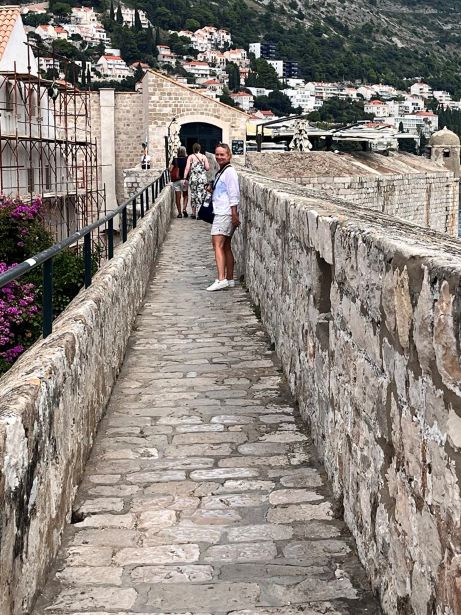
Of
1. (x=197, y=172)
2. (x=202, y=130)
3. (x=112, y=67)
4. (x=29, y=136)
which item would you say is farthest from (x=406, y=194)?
(x=112, y=67)

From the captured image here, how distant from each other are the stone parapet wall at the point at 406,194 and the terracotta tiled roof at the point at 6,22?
11.2 m

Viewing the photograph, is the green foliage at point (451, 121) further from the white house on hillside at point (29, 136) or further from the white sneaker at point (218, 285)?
the white sneaker at point (218, 285)

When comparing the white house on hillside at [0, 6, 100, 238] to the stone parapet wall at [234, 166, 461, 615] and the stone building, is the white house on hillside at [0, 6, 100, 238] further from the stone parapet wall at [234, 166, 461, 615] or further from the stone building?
the stone parapet wall at [234, 166, 461, 615]

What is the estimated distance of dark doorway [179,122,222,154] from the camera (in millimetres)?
43406

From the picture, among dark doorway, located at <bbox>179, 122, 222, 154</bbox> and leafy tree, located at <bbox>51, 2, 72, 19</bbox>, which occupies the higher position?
leafy tree, located at <bbox>51, 2, 72, 19</bbox>

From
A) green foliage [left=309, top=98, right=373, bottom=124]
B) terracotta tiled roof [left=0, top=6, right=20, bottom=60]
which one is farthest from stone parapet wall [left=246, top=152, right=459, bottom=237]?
green foliage [left=309, top=98, right=373, bottom=124]

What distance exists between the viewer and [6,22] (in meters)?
29.9

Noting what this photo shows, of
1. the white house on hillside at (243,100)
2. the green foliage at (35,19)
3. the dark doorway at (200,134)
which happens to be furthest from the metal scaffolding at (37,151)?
the green foliage at (35,19)

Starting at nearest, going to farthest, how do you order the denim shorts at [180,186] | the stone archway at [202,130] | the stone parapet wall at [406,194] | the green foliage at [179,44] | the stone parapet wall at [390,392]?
the stone parapet wall at [390,392] < the denim shorts at [180,186] < the stone parapet wall at [406,194] < the stone archway at [202,130] < the green foliage at [179,44]

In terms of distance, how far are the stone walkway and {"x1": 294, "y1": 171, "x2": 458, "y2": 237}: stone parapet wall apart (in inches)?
766

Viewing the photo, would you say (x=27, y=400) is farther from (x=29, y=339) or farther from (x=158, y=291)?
(x=29, y=339)

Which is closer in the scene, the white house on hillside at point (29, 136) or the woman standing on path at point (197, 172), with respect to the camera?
the woman standing on path at point (197, 172)

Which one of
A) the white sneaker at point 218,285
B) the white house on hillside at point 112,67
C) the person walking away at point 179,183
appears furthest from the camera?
the white house on hillside at point 112,67

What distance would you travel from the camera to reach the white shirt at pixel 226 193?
30.4ft
